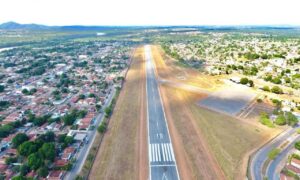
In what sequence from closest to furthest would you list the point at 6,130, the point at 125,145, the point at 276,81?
the point at 125,145 → the point at 6,130 → the point at 276,81

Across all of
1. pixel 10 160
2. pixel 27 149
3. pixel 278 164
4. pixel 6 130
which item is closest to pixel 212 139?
pixel 278 164

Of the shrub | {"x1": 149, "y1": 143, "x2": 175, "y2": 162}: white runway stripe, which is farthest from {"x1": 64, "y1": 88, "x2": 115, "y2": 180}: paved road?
the shrub

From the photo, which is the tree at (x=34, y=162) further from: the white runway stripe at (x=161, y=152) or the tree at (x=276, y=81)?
the tree at (x=276, y=81)

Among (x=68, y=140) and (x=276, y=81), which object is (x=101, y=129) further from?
(x=276, y=81)

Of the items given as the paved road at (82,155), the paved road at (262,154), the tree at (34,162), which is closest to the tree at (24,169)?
the tree at (34,162)

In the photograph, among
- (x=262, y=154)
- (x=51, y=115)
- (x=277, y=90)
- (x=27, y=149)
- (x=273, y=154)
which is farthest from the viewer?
(x=277, y=90)
